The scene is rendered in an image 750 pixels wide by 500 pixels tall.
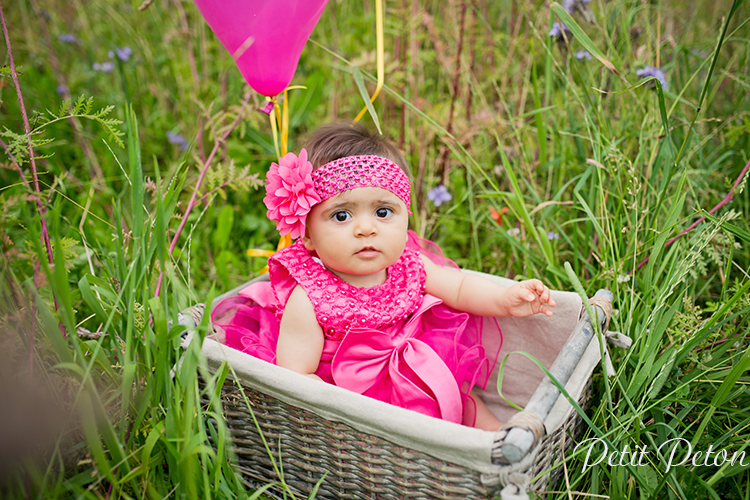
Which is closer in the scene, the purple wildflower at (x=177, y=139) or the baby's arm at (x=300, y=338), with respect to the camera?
the baby's arm at (x=300, y=338)

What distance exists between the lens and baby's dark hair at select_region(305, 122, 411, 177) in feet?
4.62

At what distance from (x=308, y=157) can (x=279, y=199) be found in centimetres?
18

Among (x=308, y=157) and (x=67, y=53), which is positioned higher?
(x=67, y=53)

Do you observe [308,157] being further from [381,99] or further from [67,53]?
[67,53]

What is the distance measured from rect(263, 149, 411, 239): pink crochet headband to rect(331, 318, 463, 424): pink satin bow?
1.14 ft

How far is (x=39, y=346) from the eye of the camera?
1171 mm

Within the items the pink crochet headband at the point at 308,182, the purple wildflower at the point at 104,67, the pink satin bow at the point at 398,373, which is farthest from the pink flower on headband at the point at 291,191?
the purple wildflower at the point at 104,67

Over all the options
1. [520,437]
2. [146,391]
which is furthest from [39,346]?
[520,437]

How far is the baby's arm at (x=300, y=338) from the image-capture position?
138cm

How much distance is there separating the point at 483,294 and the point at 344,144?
0.58 meters

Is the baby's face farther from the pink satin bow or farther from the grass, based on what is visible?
the grass

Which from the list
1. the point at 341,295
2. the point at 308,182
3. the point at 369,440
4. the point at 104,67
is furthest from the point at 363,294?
the point at 104,67

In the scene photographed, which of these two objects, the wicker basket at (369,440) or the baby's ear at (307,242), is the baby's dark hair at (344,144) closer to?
the baby's ear at (307,242)

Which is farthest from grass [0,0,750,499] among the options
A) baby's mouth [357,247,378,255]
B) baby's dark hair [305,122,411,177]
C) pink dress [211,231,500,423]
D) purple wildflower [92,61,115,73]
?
baby's mouth [357,247,378,255]
